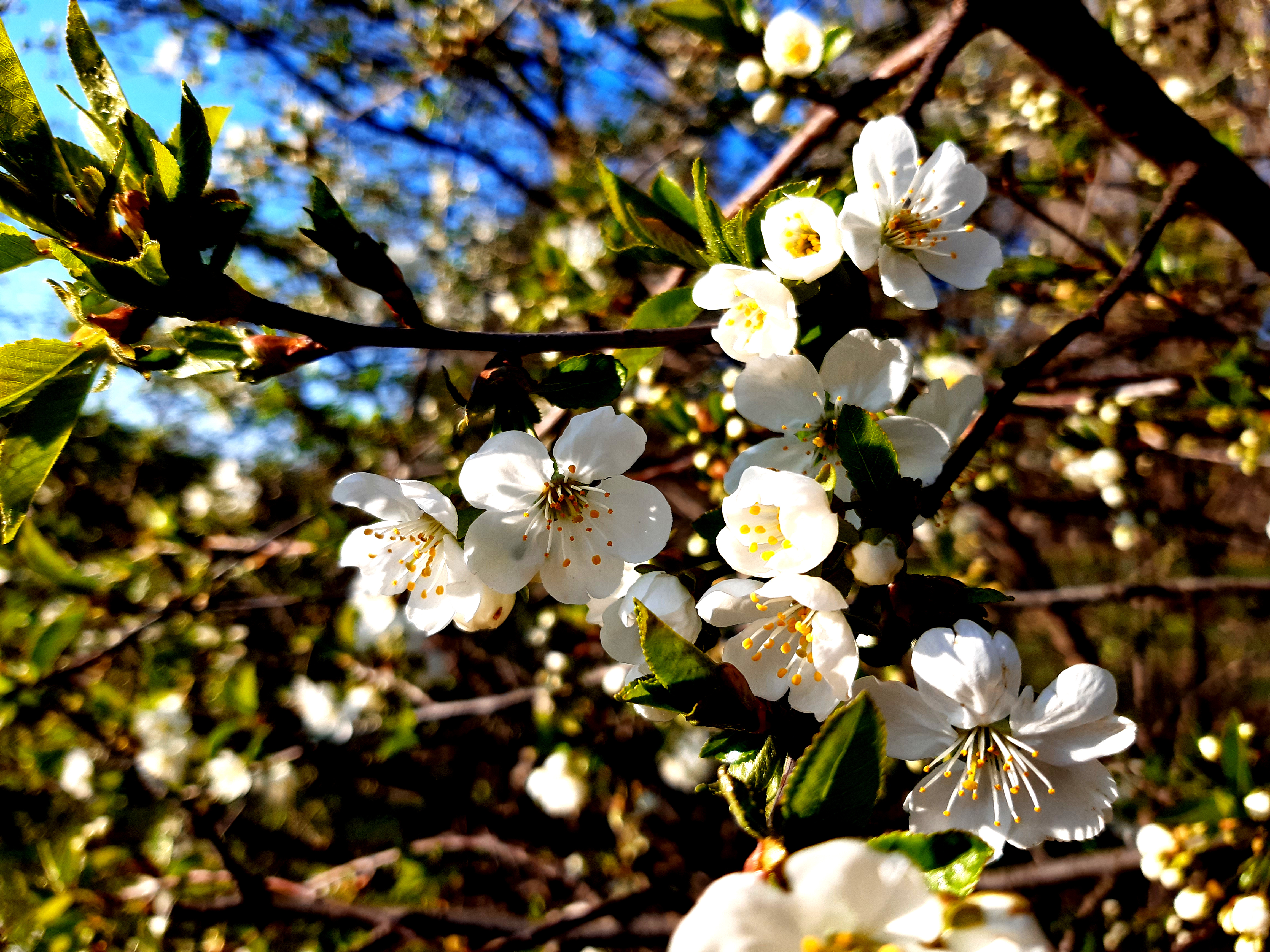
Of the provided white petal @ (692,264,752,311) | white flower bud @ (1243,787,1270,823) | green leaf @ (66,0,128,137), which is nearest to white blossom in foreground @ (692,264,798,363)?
white petal @ (692,264,752,311)

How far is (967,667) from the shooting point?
0.69 meters

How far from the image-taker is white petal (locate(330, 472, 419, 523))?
0.91 metres

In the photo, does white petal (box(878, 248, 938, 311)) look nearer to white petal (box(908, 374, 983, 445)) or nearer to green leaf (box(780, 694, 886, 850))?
white petal (box(908, 374, 983, 445))

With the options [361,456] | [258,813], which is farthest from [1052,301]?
[258,813]

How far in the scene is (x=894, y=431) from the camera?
850 mm

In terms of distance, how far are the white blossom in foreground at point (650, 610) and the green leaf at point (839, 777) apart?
0.24 m

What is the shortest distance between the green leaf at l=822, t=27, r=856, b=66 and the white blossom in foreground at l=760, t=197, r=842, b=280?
0.78 meters

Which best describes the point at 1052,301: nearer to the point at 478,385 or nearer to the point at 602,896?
the point at 478,385

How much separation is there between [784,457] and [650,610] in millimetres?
284

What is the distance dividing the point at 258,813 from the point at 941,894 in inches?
146

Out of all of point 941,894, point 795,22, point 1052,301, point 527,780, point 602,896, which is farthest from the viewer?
point 527,780

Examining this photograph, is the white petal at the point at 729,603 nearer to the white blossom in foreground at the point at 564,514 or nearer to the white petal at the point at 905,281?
the white blossom in foreground at the point at 564,514

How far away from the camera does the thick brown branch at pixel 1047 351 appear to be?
79cm

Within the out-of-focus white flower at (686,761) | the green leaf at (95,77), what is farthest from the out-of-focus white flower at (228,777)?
the green leaf at (95,77)
